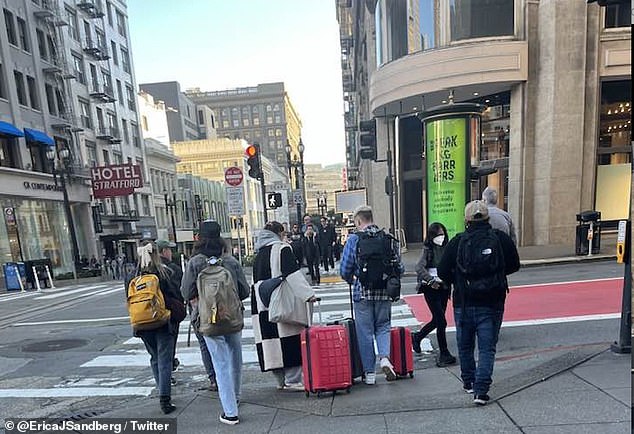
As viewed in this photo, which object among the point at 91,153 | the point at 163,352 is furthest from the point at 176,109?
the point at 163,352

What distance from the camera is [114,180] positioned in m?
28.9

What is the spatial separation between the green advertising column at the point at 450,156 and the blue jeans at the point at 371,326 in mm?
7392

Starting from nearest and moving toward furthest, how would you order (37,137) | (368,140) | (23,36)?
(368,140), (37,137), (23,36)

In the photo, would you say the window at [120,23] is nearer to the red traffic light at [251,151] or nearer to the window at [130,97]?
the window at [130,97]

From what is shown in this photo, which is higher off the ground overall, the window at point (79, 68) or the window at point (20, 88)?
the window at point (79, 68)

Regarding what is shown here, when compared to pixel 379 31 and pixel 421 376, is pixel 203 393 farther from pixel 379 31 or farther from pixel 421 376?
pixel 379 31

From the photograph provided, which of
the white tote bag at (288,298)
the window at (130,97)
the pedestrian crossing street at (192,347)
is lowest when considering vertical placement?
the pedestrian crossing street at (192,347)

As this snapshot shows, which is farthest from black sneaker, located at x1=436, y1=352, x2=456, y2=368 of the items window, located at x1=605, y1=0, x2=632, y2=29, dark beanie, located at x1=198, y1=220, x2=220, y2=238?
window, located at x1=605, y1=0, x2=632, y2=29

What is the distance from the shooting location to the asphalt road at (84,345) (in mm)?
4734

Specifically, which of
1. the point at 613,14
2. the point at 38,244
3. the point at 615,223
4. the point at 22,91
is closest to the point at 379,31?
the point at 613,14

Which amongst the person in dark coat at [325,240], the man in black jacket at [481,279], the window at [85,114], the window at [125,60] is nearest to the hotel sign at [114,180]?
the window at [85,114]

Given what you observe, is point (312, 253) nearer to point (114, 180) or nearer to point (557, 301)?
point (557, 301)

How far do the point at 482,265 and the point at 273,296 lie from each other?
6.49 feet

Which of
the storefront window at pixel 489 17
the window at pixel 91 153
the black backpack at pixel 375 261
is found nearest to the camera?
the black backpack at pixel 375 261
